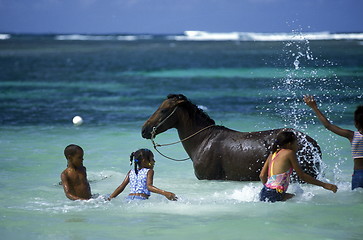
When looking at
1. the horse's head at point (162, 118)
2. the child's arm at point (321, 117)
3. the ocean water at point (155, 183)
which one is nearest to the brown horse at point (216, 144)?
the horse's head at point (162, 118)

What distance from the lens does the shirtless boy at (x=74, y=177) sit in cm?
764

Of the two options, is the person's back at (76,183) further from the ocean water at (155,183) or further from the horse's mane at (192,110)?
the horse's mane at (192,110)

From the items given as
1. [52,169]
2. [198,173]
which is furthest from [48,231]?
[52,169]

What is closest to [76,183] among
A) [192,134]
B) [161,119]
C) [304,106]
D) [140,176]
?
[140,176]

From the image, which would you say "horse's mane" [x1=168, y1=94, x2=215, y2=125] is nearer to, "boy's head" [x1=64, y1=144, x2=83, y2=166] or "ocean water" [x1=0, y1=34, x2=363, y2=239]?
"ocean water" [x1=0, y1=34, x2=363, y2=239]

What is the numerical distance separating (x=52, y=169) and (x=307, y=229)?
5.10 metres

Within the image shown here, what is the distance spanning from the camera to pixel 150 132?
9422 mm

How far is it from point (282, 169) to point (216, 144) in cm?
226

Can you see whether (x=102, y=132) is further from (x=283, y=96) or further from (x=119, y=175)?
(x=283, y=96)

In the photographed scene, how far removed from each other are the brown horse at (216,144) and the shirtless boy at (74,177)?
1.82m

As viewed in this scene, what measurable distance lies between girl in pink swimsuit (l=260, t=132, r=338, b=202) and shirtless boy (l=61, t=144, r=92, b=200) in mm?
2047

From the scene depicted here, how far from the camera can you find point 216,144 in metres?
9.47

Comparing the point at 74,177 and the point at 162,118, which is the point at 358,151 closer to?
the point at 162,118

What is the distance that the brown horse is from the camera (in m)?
9.22
